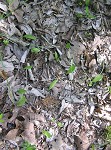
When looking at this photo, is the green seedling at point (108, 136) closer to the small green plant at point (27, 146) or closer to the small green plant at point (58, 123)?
the small green plant at point (58, 123)

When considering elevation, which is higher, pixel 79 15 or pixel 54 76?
pixel 79 15

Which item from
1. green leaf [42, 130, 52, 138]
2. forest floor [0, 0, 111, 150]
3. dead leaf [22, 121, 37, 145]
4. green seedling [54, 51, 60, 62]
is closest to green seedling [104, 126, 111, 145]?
forest floor [0, 0, 111, 150]

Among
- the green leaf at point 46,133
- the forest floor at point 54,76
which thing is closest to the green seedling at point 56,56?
the forest floor at point 54,76

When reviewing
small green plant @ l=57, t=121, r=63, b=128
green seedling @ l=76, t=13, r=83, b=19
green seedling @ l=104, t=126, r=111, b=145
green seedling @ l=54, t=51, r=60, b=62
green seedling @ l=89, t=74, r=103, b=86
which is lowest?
green seedling @ l=104, t=126, r=111, b=145

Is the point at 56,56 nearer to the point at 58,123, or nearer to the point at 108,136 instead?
the point at 58,123

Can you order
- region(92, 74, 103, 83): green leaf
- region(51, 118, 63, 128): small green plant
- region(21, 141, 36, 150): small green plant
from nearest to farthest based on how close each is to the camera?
1. region(21, 141, 36, 150): small green plant
2. region(51, 118, 63, 128): small green plant
3. region(92, 74, 103, 83): green leaf

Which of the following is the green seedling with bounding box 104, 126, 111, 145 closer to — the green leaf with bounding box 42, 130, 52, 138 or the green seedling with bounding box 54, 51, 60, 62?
the green leaf with bounding box 42, 130, 52, 138

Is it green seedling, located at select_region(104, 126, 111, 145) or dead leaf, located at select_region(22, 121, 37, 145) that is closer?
dead leaf, located at select_region(22, 121, 37, 145)

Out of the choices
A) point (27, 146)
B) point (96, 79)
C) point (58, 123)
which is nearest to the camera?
point (27, 146)

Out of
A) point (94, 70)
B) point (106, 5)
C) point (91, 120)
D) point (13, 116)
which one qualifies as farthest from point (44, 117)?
point (106, 5)

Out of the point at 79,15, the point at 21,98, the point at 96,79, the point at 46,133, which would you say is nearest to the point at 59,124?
the point at 46,133
